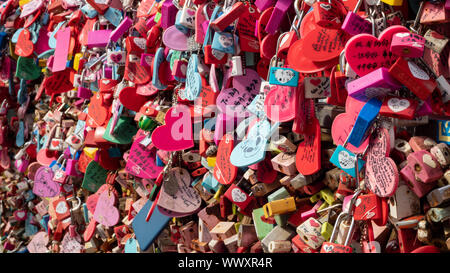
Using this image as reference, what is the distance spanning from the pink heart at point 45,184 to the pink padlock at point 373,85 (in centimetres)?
135

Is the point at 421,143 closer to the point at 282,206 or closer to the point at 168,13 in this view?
the point at 282,206

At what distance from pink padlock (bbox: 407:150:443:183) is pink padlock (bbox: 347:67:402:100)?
0.10 metres

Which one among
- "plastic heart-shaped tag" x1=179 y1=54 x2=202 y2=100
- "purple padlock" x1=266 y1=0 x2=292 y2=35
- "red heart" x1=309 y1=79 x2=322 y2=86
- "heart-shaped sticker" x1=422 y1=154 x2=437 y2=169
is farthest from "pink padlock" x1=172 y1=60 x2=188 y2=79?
"heart-shaped sticker" x1=422 y1=154 x2=437 y2=169

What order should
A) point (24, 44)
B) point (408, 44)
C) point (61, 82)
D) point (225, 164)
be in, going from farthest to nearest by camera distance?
point (24, 44) < point (61, 82) < point (225, 164) < point (408, 44)

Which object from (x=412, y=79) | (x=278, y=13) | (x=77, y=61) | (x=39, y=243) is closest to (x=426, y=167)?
(x=412, y=79)

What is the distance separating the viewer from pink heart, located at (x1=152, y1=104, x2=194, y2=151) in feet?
3.76

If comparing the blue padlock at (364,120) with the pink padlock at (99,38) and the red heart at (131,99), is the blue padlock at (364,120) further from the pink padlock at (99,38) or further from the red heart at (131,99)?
the pink padlock at (99,38)

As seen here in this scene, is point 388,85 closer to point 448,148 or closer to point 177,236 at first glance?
point 448,148

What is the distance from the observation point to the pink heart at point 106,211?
4.79ft

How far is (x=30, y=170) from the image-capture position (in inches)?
76.2

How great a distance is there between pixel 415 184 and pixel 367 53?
20cm

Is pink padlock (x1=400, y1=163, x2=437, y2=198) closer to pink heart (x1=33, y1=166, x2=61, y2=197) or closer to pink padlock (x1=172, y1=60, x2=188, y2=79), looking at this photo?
pink padlock (x1=172, y1=60, x2=188, y2=79)

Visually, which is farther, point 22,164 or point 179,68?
point 22,164

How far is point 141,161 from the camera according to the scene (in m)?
1.30
